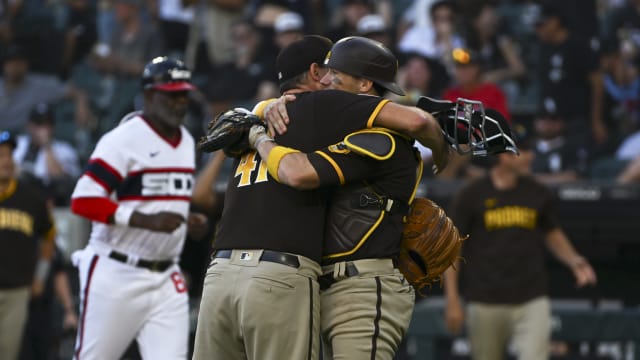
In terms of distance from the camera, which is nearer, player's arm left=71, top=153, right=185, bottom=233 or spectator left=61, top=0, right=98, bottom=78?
player's arm left=71, top=153, right=185, bottom=233

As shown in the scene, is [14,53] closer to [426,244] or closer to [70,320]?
[70,320]

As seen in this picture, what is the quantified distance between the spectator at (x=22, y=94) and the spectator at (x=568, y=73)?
515 centimetres

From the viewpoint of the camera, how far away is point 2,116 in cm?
1339

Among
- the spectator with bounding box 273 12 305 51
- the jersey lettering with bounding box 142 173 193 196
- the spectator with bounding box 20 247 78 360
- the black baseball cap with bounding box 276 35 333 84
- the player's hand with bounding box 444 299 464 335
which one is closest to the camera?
the black baseball cap with bounding box 276 35 333 84

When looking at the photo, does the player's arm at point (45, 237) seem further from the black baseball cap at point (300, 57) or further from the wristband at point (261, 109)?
the black baseball cap at point (300, 57)

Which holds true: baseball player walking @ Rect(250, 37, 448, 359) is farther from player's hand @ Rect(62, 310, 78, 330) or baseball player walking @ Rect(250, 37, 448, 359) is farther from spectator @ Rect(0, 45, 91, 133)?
spectator @ Rect(0, 45, 91, 133)

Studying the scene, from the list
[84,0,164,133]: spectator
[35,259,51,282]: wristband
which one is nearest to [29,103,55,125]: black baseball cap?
[84,0,164,133]: spectator

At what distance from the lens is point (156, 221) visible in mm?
6691

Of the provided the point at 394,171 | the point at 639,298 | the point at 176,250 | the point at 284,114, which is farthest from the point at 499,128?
the point at 639,298

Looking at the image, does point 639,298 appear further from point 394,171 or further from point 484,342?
point 394,171

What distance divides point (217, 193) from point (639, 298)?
12.9 ft

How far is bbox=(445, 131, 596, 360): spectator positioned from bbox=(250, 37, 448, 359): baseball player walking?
4.28 m

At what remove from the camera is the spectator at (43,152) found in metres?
11.8

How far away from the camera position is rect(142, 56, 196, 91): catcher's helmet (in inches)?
281
